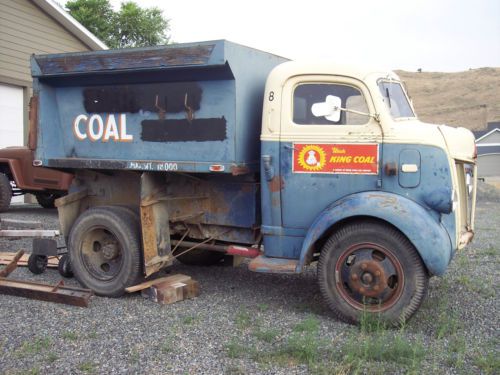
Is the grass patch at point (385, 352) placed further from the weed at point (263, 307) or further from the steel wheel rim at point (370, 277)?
the weed at point (263, 307)

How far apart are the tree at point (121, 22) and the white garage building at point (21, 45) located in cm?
1107

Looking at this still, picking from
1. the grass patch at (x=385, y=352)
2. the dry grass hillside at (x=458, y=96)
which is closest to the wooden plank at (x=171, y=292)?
the grass patch at (x=385, y=352)

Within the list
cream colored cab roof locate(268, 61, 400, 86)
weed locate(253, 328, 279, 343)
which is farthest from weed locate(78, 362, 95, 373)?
cream colored cab roof locate(268, 61, 400, 86)

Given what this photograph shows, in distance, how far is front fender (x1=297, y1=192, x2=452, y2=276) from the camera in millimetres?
5004

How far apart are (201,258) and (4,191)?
689 cm

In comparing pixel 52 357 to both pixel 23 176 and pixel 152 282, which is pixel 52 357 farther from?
pixel 23 176

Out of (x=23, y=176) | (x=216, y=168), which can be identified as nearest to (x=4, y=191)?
(x=23, y=176)

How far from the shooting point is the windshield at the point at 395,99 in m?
5.62

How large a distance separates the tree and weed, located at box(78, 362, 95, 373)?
23.6m

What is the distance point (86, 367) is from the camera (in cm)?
423

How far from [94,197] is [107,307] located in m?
1.72

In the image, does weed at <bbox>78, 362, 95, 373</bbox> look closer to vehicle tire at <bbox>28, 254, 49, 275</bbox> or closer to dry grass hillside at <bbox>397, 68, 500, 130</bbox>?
vehicle tire at <bbox>28, 254, 49, 275</bbox>

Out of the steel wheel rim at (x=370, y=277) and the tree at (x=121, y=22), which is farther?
the tree at (x=121, y=22)

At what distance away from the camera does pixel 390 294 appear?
5.20 m
